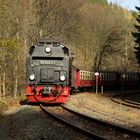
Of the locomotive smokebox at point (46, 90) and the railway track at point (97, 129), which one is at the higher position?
the locomotive smokebox at point (46, 90)

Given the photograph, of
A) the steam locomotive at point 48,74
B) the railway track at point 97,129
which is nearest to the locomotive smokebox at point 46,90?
the steam locomotive at point 48,74

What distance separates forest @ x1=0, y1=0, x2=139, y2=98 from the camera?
93.8 feet

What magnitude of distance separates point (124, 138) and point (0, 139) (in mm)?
3736

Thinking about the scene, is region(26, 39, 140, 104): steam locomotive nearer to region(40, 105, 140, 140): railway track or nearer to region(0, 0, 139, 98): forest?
region(40, 105, 140, 140): railway track

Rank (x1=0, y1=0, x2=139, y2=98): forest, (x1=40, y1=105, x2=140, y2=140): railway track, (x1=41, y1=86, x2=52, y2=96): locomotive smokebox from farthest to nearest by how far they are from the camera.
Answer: (x1=0, y1=0, x2=139, y2=98): forest < (x1=41, y1=86, x2=52, y2=96): locomotive smokebox < (x1=40, y1=105, x2=140, y2=140): railway track

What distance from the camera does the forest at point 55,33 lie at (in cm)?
2859

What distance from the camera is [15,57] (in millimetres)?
28438

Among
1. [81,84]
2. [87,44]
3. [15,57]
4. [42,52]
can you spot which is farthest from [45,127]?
[87,44]

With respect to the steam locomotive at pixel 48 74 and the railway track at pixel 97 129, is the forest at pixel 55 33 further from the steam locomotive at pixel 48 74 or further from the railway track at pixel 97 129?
the railway track at pixel 97 129

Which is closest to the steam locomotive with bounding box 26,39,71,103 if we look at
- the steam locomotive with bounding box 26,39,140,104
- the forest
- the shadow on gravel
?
the steam locomotive with bounding box 26,39,140,104

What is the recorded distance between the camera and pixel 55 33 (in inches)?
1608

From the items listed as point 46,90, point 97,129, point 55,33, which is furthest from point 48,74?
point 55,33

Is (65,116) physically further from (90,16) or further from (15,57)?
(90,16)

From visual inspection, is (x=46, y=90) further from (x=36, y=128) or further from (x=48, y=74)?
(x=36, y=128)
